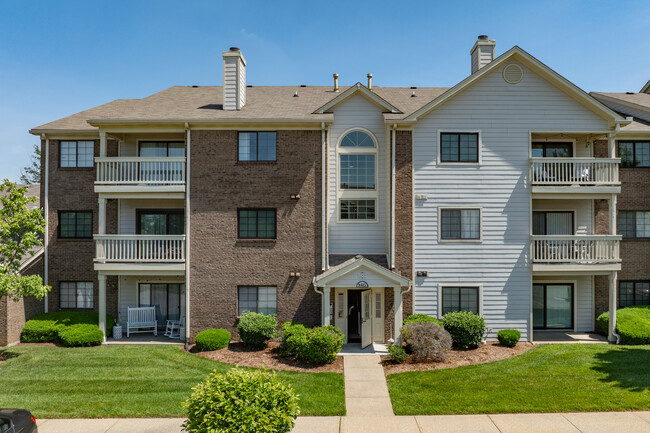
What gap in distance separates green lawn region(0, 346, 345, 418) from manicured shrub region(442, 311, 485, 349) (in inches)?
205

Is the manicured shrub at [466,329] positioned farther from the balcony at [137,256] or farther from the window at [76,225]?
the window at [76,225]

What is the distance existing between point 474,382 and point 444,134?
10038 mm

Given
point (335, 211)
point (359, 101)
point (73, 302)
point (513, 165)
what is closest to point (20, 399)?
point (73, 302)

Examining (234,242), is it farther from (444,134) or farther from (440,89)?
(440,89)

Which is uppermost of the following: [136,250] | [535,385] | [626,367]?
[136,250]

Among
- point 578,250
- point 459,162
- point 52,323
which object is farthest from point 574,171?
point 52,323

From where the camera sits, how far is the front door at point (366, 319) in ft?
56.1

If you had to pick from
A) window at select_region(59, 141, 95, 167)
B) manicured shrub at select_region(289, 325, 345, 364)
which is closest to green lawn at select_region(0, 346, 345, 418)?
manicured shrub at select_region(289, 325, 345, 364)

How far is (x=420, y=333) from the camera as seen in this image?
15.3 m

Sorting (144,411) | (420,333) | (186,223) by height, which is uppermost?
(186,223)

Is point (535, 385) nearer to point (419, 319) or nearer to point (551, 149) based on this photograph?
point (419, 319)

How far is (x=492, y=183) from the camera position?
60.0ft

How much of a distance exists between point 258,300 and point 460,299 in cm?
843

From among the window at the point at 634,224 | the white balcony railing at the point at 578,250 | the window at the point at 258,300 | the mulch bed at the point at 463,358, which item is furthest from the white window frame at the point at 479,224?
the window at the point at 258,300
